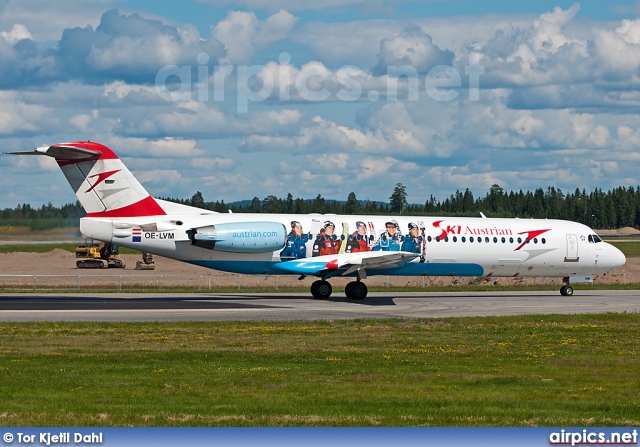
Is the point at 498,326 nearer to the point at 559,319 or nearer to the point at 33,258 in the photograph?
the point at 559,319

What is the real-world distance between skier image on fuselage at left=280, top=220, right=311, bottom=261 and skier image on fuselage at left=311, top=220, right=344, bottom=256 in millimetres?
451

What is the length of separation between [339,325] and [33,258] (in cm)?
6608

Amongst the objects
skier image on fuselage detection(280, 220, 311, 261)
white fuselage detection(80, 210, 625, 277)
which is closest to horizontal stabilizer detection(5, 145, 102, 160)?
white fuselage detection(80, 210, 625, 277)

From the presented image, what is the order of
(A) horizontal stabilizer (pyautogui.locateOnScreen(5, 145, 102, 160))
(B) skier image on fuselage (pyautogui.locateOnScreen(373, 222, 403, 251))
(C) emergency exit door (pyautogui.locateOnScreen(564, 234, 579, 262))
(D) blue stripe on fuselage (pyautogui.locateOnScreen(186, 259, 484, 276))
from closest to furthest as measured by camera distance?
(A) horizontal stabilizer (pyautogui.locateOnScreen(5, 145, 102, 160)), (D) blue stripe on fuselage (pyautogui.locateOnScreen(186, 259, 484, 276)), (B) skier image on fuselage (pyautogui.locateOnScreen(373, 222, 403, 251)), (C) emergency exit door (pyautogui.locateOnScreen(564, 234, 579, 262))

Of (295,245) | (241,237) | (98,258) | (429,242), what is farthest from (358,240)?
(98,258)

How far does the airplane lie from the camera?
113 ft

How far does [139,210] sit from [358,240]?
369 inches

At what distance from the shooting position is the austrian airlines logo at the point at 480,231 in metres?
39.5

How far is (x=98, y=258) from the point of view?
76000 millimetres

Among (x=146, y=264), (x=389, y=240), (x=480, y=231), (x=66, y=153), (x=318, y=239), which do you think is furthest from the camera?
(x=146, y=264)

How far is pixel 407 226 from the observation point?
38844 mm

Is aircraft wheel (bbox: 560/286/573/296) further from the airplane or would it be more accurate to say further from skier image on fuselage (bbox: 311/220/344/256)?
skier image on fuselage (bbox: 311/220/344/256)

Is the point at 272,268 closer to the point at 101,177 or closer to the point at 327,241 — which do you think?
the point at 327,241

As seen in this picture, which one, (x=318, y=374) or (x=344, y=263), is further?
(x=344, y=263)
